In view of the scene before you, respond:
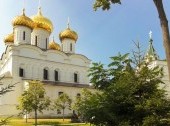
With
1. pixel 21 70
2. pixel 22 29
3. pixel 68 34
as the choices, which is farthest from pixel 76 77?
pixel 22 29

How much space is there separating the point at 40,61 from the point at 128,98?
138 feet

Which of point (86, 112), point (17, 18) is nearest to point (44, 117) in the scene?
point (17, 18)

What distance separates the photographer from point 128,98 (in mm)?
16734

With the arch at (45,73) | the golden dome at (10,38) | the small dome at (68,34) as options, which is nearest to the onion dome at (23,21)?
the golden dome at (10,38)

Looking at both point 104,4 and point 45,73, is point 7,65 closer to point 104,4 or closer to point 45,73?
point 45,73

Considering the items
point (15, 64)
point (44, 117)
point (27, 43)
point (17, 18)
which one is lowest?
point (44, 117)

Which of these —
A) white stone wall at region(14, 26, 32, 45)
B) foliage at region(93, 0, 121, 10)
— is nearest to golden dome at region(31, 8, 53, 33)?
white stone wall at region(14, 26, 32, 45)

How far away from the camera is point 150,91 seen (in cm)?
1730

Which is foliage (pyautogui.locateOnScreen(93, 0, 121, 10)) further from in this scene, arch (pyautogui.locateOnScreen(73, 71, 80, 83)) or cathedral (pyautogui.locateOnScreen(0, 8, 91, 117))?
arch (pyautogui.locateOnScreen(73, 71, 80, 83))

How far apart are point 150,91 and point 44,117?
35.4 m

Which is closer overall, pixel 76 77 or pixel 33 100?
pixel 33 100

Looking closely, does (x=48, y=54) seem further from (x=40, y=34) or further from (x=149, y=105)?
(x=149, y=105)

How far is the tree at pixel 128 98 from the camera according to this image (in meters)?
16.3

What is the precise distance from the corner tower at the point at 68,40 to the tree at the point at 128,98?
45.6 metres
